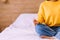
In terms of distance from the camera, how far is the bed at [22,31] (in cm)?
140

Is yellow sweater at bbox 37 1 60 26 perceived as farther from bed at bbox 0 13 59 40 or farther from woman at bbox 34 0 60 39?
bed at bbox 0 13 59 40

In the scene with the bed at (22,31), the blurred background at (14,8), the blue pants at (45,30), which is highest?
the blurred background at (14,8)

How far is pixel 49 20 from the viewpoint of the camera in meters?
1.62

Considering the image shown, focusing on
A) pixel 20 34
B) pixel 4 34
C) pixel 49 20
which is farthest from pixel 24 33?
pixel 49 20

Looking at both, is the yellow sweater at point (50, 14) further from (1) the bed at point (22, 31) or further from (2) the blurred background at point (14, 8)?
(2) the blurred background at point (14, 8)

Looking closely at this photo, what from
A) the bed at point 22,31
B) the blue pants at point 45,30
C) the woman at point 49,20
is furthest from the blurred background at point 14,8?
the blue pants at point 45,30

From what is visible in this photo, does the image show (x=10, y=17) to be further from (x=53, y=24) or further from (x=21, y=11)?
(x=53, y=24)

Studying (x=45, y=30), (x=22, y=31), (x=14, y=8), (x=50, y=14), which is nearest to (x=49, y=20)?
(x=50, y=14)

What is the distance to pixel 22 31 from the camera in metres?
1.60

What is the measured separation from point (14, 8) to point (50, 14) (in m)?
0.93

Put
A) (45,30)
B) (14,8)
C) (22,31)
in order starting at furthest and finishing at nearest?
(14,8)
(22,31)
(45,30)

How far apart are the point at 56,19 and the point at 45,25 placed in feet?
0.46

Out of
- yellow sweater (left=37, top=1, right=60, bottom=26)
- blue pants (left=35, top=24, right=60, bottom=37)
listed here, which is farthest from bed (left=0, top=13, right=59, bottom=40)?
yellow sweater (left=37, top=1, right=60, bottom=26)

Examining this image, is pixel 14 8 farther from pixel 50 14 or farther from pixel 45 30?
pixel 45 30
